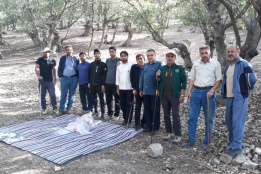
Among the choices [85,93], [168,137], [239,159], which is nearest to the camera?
[239,159]

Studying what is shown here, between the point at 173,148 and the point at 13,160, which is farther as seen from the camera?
the point at 173,148

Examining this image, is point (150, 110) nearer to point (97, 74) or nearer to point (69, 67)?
point (97, 74)

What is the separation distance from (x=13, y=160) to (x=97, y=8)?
1350 cm

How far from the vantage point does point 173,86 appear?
5.52 metres

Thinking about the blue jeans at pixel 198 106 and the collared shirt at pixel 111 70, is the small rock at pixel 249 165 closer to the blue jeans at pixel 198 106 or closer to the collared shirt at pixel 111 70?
the blue jeans at pixel 198 106

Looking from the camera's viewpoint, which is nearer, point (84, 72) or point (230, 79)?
point (230, 79)

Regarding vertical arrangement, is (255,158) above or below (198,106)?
below

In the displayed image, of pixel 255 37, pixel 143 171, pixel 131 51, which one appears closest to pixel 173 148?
pixel 143 171

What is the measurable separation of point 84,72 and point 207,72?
11.4 ft

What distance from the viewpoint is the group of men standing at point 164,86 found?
15.6ft

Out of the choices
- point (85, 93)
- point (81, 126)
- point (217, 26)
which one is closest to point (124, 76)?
point (81, 126)

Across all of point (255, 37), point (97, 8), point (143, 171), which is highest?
point (97, 8)

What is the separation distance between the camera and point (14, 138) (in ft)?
19.8

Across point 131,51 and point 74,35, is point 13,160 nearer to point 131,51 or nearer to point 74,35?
point 131,51
